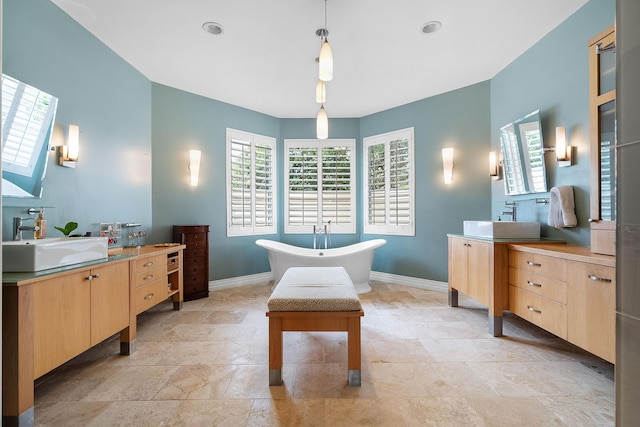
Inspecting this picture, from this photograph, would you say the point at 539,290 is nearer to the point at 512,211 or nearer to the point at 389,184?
the point at 512,211

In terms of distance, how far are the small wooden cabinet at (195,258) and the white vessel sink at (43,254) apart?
163 cm

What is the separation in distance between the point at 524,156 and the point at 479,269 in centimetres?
127

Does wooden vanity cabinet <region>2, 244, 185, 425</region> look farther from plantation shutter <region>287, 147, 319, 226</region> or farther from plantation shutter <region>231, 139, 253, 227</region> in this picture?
plantation shutter <region>287, 147, 319, 226</region>

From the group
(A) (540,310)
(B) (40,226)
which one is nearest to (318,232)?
(A) (540,310)

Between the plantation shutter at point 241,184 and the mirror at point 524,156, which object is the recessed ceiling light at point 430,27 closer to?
the mirror at point 524,156

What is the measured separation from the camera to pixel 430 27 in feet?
8.93

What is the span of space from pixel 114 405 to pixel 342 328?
1.41m

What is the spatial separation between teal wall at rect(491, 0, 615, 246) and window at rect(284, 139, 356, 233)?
2.39 meters

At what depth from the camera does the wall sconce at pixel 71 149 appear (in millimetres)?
2502

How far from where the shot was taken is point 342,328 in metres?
1.89

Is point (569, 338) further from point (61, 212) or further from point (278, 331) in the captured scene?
point (61, 212)

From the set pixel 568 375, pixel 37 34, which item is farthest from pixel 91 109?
pixel 568 375

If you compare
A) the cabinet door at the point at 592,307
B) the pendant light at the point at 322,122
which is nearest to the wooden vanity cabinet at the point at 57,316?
the pendant light at the point at 322,122

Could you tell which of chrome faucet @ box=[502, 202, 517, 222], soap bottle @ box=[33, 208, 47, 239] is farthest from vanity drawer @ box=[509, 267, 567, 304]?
soap bottle @ box=[33, 208, 47, 239]
